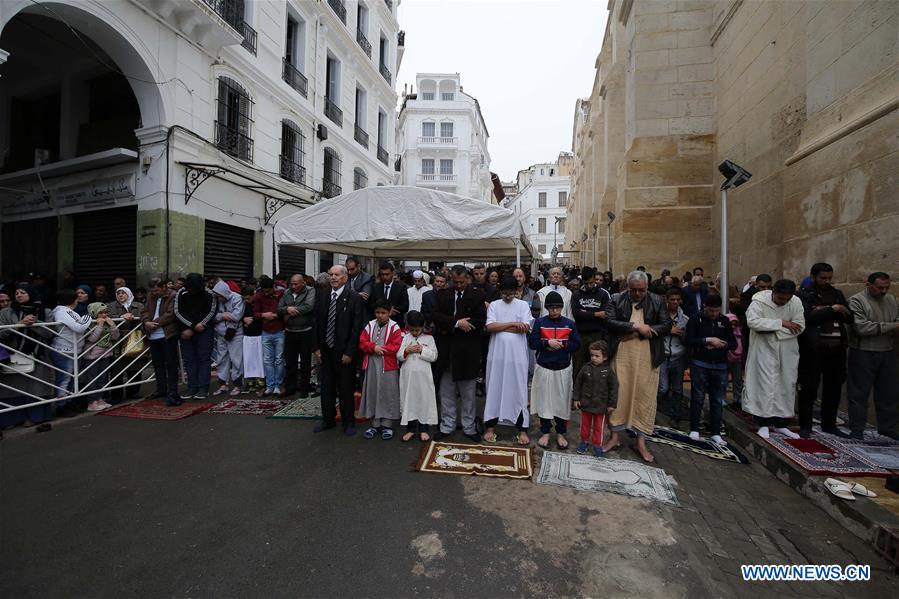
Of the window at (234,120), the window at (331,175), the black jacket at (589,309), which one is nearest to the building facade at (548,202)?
the window at (331,175)

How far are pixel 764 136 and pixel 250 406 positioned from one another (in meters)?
10.0

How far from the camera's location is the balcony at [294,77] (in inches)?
527

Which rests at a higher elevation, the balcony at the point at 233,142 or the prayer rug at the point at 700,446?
the balcony at the point at 233,142

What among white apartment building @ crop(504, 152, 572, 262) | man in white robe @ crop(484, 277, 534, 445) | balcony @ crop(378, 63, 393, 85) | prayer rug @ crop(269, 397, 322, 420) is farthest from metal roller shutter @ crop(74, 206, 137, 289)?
white apartment building @ crop(504, 152, 572, 262)

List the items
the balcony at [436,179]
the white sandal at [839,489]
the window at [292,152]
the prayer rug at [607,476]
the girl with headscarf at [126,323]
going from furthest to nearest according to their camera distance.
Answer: the balcony at [436,179], the window at [292,152], the girl with headscarf at [126,323], the prayer rug at [607,476], the white sandal at [839,489]

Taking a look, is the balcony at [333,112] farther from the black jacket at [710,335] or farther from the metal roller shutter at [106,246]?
the black jacket at [710,335]

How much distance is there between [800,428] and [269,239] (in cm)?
1319

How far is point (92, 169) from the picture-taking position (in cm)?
1038

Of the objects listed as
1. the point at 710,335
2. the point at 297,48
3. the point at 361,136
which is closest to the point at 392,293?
the point at 710,335

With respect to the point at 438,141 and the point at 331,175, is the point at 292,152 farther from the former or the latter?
the point at 438,141

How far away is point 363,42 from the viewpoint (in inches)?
702

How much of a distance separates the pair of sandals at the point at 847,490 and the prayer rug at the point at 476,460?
252cm

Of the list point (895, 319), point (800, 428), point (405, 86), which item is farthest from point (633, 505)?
point (405, 86)

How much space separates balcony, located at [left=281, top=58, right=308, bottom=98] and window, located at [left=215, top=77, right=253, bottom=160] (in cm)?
223
